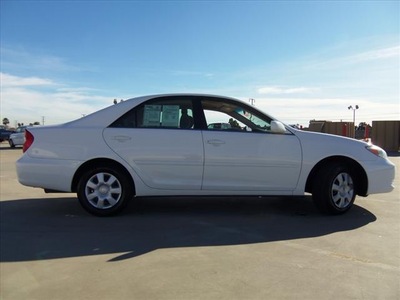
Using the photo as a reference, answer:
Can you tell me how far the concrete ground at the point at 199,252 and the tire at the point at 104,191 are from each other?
0.15m

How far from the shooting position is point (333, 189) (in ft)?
19.8

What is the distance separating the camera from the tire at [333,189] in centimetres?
598

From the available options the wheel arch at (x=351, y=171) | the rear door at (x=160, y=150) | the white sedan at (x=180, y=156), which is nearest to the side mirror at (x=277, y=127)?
the white sedan at (x=180, y=156)

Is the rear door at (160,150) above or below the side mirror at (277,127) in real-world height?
below

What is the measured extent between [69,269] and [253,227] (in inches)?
93.6

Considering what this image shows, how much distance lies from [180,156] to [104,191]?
1.13 metres

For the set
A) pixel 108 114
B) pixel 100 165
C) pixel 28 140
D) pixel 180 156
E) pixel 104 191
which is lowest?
Result: pixel 104 191

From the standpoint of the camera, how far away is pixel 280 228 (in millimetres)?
5395

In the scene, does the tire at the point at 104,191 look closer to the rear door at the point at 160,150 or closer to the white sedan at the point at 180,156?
the white sedan at the point at 180,156

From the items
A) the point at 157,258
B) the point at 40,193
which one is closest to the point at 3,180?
the point at 40,193

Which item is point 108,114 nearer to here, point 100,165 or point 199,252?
point 100,165

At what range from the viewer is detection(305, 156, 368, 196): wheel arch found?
612 cm

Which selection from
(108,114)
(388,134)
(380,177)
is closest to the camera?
(108,114)

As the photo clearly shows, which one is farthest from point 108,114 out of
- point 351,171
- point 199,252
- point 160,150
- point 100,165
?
point 351,171
